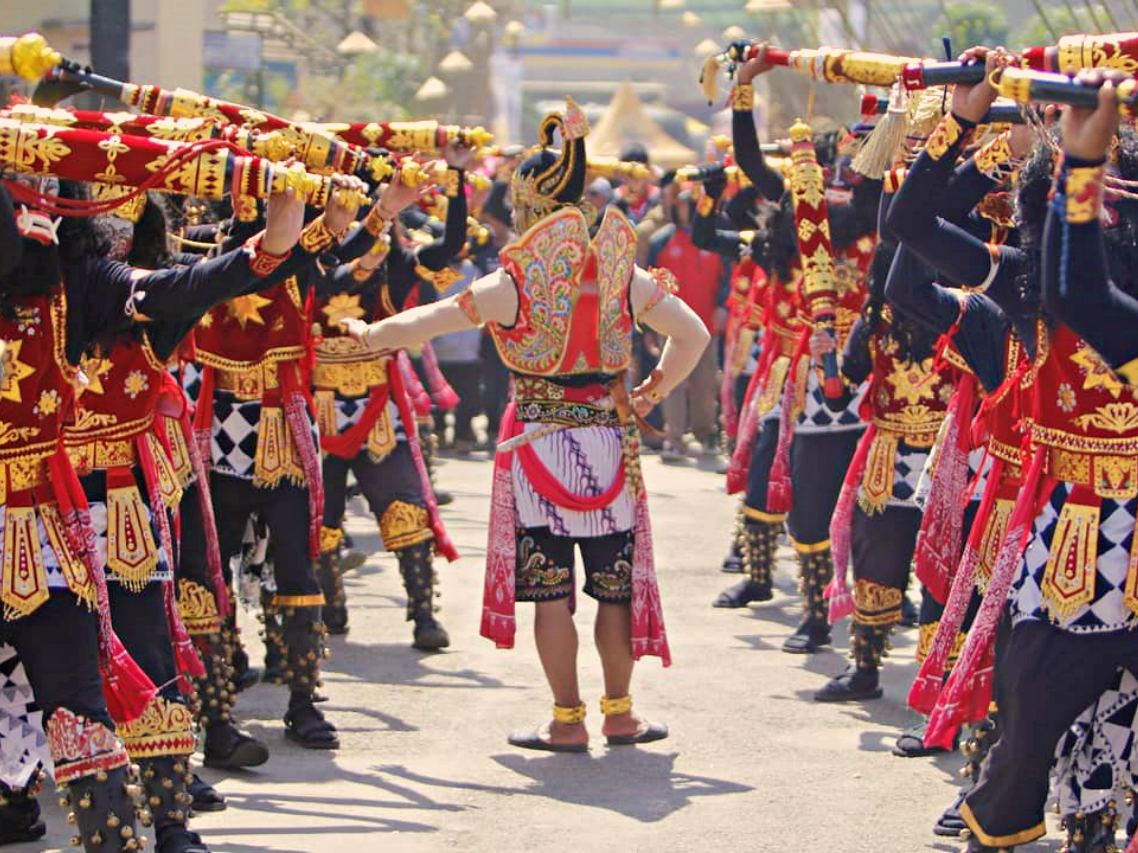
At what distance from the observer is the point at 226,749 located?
7.82 metres

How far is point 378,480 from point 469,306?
2.42m

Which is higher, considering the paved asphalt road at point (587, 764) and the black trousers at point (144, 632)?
the black trousers at point (144, 632)

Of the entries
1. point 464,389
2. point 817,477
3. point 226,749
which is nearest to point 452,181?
point 817,477

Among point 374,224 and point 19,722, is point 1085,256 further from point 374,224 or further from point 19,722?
point 374,224

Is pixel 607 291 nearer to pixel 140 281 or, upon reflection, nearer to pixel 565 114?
pixel 565 114

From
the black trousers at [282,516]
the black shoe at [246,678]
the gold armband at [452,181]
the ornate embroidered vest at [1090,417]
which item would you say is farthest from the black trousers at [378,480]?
the ornate embroidered vest at [1090,417]

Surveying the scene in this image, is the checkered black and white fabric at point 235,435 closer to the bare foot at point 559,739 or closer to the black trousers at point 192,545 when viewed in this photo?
the black trousers at point 192,545

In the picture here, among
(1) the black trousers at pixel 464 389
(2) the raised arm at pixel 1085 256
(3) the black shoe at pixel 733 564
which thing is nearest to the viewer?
(2) the raised arm at pixel 1085 256

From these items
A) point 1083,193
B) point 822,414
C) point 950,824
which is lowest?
point 950,824

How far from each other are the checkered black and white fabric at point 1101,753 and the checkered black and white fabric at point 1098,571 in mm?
206

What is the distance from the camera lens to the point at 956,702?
5938 millimetres

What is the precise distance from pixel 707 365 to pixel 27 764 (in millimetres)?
12320

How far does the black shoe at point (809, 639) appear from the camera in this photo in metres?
10.2

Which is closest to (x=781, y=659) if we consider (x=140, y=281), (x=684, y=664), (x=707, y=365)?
(x=684, y=664)
